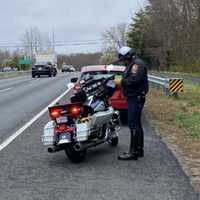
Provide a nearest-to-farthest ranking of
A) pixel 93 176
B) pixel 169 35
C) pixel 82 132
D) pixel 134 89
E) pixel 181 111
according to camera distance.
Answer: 1. pixel 93 176
2. pixel 82 132
3. pixel 134 89
4. pixel 181 111
5. pixel 169 35

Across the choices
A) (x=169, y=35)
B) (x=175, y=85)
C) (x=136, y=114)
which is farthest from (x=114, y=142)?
(x=169, y=35)

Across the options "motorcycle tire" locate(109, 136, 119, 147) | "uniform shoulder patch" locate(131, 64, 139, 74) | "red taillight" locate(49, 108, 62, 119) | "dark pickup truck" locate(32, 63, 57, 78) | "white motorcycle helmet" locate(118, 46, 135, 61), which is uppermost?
"white motorcycle helmet" locate(118, 46, 135, 61)

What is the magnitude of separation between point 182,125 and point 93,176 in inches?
234

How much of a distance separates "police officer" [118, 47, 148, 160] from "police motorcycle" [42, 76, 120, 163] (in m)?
0.53

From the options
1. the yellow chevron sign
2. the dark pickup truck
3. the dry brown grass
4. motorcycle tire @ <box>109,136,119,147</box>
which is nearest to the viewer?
the dry brown grass

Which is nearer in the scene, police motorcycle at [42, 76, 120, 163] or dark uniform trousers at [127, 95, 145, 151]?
police motorcycle at [42, 76, 120, 163]

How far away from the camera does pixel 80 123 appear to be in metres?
8.34

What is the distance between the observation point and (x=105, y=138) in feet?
30.0

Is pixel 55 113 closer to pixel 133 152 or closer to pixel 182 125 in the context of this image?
pixel 133 152

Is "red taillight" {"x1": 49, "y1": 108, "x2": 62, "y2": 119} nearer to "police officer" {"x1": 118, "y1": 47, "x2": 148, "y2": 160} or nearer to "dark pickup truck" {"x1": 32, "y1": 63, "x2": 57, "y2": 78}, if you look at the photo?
"police officer" {"x1": 118, "y1": 47, "x2": 148, "y2": 160}

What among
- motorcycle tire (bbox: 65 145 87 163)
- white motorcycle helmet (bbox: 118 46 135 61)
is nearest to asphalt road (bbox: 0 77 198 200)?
motorcycle tire (bbox: 65 145 87 163)

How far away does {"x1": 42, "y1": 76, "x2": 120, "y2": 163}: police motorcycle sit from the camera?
27.2 feet

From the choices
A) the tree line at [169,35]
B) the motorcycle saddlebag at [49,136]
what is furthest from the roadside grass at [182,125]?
the tree line at [169,35]

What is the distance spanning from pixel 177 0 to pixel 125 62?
50.7 m
